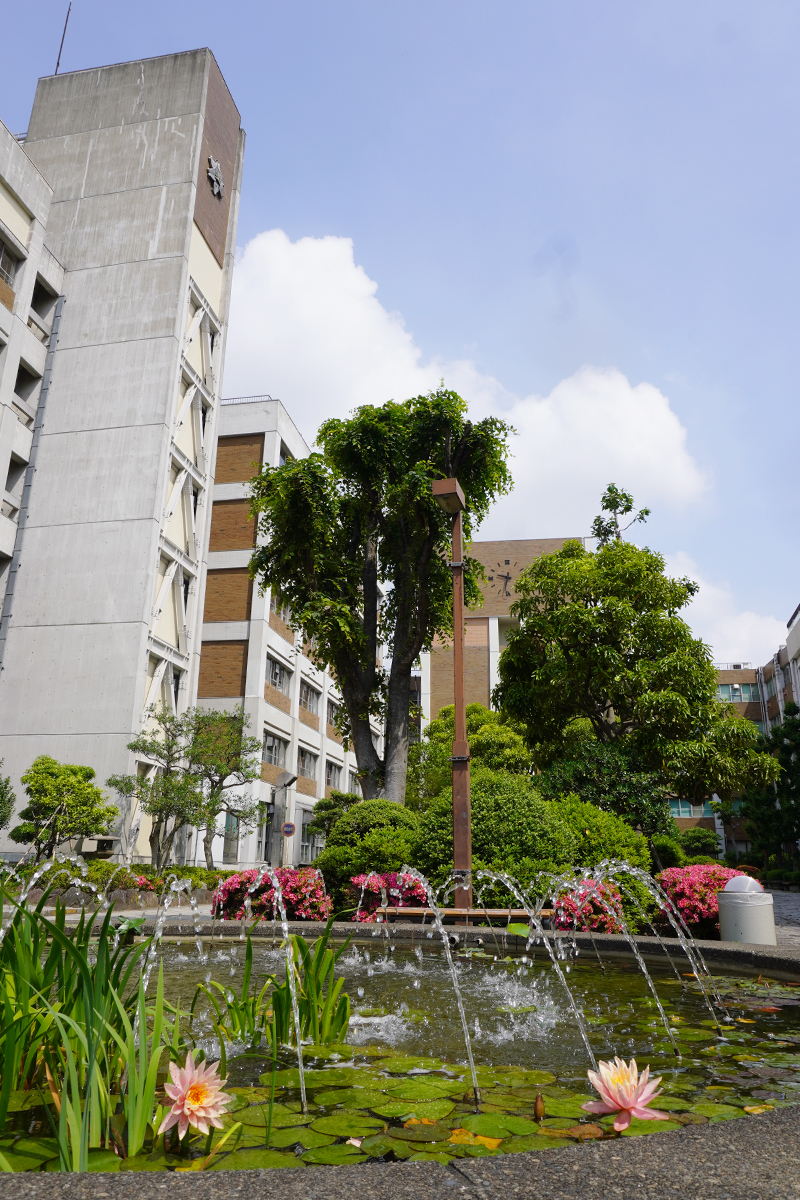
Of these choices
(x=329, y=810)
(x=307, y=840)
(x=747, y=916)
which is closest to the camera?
(x=747, y=916)

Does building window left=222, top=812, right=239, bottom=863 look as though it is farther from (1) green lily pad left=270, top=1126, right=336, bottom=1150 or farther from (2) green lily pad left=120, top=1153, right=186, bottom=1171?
(2) green lily pad left=120, top=1153, right=186, bottom=1171

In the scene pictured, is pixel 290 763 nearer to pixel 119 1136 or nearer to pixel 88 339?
pixel 88 339

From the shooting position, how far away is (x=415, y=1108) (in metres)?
2.79

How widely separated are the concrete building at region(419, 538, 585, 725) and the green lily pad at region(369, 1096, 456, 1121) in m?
49.0

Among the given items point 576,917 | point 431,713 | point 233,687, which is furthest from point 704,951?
point 431,713

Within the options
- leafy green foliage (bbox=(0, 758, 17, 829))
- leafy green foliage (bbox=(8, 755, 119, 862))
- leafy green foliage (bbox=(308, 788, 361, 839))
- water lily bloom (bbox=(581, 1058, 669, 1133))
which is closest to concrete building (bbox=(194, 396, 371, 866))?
leafy green foliage (bbox=(308, 788, 361, 839))

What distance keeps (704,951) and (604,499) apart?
1868 centimetres

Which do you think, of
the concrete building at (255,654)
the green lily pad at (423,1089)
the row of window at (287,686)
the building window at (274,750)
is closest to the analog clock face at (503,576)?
the row of window at (287,686)

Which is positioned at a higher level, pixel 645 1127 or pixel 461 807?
pixel 461 807

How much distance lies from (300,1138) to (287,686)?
34.3 m

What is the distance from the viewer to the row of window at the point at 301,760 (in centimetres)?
3378

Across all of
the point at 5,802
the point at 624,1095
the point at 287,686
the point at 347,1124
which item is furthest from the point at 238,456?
A: the point at 624,1095

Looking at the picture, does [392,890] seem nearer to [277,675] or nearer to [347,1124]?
[347,1124]

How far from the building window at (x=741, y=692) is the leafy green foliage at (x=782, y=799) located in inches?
760
